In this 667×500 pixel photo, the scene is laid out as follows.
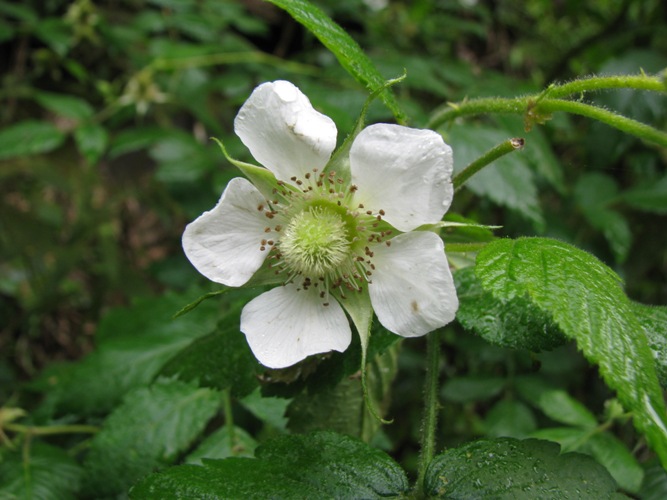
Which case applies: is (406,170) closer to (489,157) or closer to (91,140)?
(489,157)

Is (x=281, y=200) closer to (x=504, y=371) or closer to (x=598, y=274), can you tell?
(x=598, y=274)

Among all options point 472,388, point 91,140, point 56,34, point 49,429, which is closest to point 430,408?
point 49,429

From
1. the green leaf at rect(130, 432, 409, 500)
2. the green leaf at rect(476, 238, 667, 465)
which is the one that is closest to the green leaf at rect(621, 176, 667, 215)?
the green leaf at rect(476, 238, 667, 465)

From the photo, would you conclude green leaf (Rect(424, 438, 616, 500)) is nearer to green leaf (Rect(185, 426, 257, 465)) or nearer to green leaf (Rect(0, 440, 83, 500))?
green leaf (Rect(185, 426, 257, 465))

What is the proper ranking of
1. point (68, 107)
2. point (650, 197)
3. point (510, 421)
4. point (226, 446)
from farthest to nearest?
point (68, 107) → point (650, 197) → point (510, 421) → point (226, 446)

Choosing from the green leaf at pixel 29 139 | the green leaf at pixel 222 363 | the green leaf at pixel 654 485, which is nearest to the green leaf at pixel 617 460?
the green leaf at pixel 654 485
